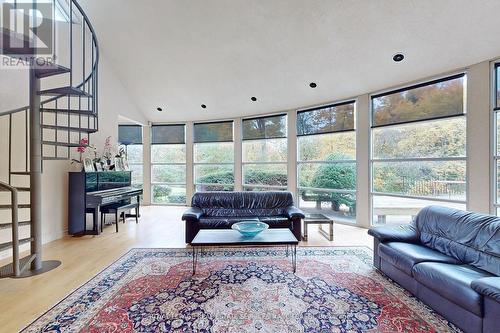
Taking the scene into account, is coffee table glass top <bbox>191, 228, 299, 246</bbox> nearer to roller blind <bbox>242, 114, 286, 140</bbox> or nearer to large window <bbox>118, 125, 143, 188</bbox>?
roller blind <bbox>242, 114, 286, 140</bbox>

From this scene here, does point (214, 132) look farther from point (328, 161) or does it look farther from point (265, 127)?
point (328, 161)

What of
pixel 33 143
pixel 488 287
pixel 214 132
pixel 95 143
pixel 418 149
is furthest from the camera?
pixel 214 132

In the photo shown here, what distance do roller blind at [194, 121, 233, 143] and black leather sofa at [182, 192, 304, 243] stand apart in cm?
291

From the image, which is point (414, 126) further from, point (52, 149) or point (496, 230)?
point (52, 149)

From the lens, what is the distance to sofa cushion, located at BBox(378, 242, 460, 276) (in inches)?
91.7

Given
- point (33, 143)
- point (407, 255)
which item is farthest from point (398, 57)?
point (33, 143)

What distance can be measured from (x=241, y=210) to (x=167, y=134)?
4.34m

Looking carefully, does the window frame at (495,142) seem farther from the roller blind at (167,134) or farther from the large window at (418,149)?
the roller blind at (167,134)

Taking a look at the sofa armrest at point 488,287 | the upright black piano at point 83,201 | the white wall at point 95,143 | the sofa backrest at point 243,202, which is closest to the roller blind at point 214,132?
the white wall at point 95,143

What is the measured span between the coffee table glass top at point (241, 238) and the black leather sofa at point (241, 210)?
0.62 metres

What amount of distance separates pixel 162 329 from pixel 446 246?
2.88m

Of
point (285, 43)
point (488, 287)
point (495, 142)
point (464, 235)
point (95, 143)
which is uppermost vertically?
point (285, 43)

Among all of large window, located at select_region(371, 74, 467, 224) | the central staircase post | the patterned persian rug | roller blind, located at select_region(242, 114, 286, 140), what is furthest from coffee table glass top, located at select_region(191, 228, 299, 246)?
roller blind, located at select_region(242, 114, 286, 140)

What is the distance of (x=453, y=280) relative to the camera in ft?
6.24
